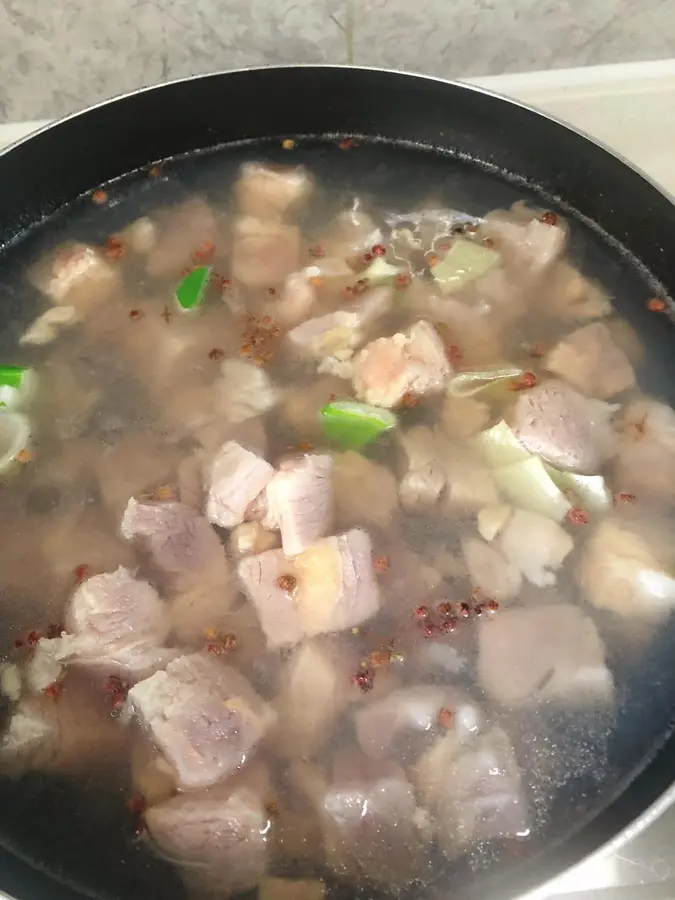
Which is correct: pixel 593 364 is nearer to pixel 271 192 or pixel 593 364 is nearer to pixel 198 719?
pixel 271 192

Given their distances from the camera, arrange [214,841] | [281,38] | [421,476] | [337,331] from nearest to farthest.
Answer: [214,841], [421,476], [337,331], [281,38]

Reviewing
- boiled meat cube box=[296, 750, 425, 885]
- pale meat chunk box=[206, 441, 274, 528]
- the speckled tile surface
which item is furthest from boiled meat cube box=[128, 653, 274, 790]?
the speckled tile surface

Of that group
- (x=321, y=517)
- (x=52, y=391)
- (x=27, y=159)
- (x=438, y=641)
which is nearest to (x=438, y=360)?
(x=321, y=517)

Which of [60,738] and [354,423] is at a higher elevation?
[354,423]

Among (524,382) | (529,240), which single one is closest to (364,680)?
(524,382)

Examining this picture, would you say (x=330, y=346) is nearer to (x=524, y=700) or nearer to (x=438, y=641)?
(x=438, y=641)

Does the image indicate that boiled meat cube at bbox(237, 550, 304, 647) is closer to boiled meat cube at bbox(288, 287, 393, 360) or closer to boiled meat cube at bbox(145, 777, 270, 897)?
boiled meat cube at bbox(145, 777, 270, 897)
